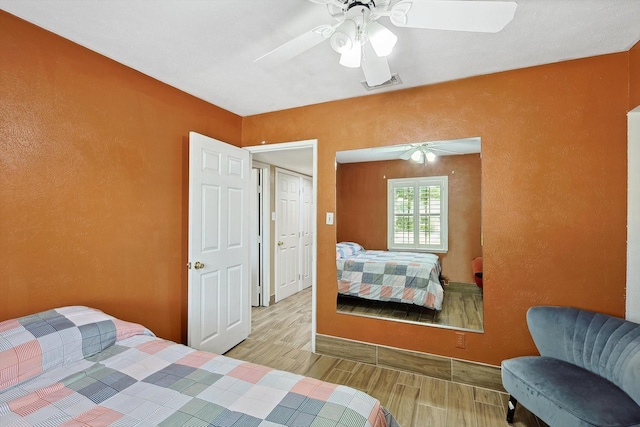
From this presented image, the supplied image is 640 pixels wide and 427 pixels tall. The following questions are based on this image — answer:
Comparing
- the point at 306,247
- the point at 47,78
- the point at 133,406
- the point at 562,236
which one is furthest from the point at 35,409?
the point at 306,247

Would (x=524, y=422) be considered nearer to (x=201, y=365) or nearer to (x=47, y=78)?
(x=201, y=365)

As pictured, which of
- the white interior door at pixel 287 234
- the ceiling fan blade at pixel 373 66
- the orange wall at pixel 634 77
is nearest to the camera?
the ceiling fan blade at pixel 373 66

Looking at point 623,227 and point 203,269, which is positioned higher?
point 623,227

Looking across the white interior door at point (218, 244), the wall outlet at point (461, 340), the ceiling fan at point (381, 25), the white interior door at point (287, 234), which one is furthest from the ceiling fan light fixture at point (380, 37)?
the white interior door at point (287, 234)

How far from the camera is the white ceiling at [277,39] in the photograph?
5.00 feet

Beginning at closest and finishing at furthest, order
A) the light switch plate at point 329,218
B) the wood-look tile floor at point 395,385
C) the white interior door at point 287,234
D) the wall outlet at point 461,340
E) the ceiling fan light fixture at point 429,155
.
Answer: the wood-look tile floor at point 395,385, the wall outlet at point 461,340, the ceiling fan light fixture at point 429,155, the light switch plate at point 329,218, the white interior door at point 287,234

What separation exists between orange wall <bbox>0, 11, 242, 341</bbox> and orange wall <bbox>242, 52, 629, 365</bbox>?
1822 mm

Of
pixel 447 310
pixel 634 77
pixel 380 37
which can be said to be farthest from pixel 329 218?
pixel 634 77

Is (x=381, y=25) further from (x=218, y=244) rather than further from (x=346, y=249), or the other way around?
(x=218, y=244)

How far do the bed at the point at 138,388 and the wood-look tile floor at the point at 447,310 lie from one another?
4.55 ft

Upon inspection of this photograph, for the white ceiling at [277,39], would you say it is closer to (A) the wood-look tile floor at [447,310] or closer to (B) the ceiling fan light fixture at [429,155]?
(B) the ceiling fan light fixture at [429,155]

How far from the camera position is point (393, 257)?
105 inches

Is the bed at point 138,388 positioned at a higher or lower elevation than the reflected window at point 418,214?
lower

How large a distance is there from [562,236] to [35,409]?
292cm
